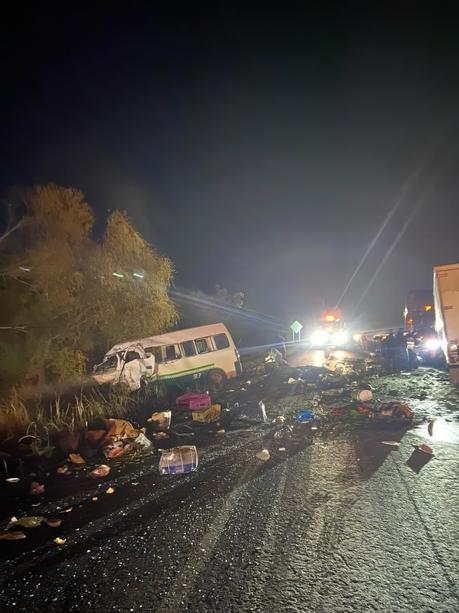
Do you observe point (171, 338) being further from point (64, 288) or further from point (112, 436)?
point (112, 436)

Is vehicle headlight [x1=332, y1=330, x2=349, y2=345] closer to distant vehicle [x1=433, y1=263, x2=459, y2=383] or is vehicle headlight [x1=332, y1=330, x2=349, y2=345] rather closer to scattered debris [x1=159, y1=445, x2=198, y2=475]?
distant vehicle [x1=433, y1=263, x2=459, y2=383]

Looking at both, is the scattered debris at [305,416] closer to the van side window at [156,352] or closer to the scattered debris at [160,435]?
the scattered debris at [160,435]

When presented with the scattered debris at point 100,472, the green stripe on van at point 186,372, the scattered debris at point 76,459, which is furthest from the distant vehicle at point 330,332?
the scattered debris at point 100,472

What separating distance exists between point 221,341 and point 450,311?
22.0 feet

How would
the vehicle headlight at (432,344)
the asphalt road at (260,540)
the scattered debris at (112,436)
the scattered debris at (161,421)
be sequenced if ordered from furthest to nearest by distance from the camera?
the vehicle headlight at (432,344), the scattered debris at (161,421), the scattered debris at (112,436), the asphalt road at (260,540)

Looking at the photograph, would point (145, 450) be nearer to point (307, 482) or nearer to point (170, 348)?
point (307, 482)

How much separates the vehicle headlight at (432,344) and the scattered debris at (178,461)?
9.84m

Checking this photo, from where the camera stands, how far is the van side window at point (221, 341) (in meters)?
12.1

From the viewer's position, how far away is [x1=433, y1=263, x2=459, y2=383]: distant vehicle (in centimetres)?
921

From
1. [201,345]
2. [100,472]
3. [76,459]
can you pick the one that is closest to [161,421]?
[76,459]

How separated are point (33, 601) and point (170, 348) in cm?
841

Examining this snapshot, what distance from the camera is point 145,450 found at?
612 centimetres

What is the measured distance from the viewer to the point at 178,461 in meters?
5.34

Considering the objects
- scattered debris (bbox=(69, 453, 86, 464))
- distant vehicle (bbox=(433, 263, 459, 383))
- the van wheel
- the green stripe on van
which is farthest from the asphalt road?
the van wheel
